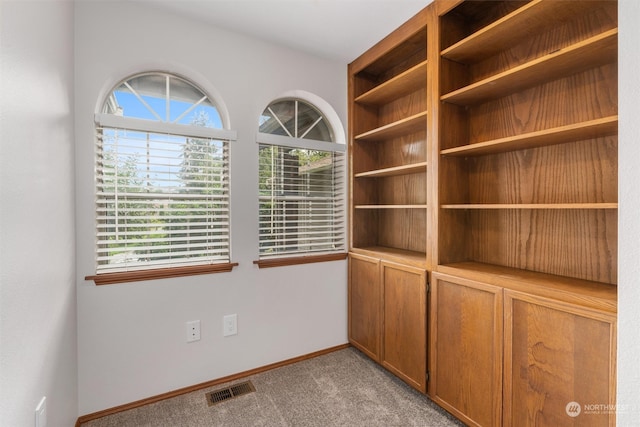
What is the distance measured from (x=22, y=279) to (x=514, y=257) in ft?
7.44

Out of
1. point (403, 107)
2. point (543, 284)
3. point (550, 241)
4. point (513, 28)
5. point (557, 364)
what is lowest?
point (557, 364)

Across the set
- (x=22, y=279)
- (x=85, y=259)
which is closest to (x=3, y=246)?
(x=22, y=279)

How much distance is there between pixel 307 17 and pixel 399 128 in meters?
0.99

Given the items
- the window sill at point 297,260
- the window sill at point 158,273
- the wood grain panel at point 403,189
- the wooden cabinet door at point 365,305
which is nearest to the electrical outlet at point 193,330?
the window sill at point 158,273

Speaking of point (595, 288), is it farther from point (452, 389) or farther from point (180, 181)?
point (180, 181)

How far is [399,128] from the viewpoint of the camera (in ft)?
7.54

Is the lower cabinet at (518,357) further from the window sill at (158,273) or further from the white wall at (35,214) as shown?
the white wall at (35,214)

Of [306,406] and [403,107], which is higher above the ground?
[403,107]

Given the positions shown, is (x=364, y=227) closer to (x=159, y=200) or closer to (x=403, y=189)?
(x=403, y=189)

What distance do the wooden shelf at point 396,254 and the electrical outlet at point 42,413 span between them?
1.94m

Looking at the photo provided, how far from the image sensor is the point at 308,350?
2.51 metres

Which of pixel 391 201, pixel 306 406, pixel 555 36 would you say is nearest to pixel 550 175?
pixel 555 36

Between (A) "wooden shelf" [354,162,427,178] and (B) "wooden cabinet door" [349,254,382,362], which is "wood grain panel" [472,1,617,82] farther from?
(B) "wooden cabinet door" [349,254,382,362]

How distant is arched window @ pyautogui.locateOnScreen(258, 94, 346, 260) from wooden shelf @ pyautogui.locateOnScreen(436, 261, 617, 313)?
3.62 feet
